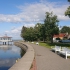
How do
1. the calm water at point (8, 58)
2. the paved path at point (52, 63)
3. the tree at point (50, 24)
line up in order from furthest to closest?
the tree at point (50, 24) → the calm water at point (8, 58) → the paved path at point (52, 63)

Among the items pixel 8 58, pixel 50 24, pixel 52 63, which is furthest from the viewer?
pixel 50 24

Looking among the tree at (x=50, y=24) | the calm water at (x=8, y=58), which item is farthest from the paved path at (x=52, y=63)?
the tree at (x=50, y=24)

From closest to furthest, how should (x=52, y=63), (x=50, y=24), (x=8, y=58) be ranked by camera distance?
1. (x=52, y=63)
2. (x=8, y=58)
3. (x=50, y=24)

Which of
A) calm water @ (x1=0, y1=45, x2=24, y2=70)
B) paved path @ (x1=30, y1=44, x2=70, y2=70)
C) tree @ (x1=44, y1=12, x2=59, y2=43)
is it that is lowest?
calm water @ (x1=0, y1=45, x2=24, y2=70)

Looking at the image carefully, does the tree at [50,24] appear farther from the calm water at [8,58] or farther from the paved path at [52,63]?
the paved path at [52,63]

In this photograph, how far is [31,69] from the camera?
1331 centimetres

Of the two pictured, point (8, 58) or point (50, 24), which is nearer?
point (8, 58)

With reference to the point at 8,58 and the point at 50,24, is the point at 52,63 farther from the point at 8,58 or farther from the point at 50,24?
the point at 50,24

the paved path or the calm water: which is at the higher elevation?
the paved path

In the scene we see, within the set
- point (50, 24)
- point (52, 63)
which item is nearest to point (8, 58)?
point (52, 63)

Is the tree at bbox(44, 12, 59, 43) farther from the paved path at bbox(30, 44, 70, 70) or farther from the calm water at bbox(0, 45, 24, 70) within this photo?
the paved path at bbox(30, 44, 70, 70)

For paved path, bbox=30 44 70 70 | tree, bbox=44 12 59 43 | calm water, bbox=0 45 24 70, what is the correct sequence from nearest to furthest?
paved path, bbox=30 44 70 70, calm water, bbox=0 45 24 70, tree, bbox=44 12 59 43

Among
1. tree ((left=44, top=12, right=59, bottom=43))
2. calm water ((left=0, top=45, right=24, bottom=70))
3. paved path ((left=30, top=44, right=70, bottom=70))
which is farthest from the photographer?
tree ((left=44, top=12, right=59, bottom=43))

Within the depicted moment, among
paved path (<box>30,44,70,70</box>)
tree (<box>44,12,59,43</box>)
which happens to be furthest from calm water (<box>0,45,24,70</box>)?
tree (<box>44,12,59,43</box>)
